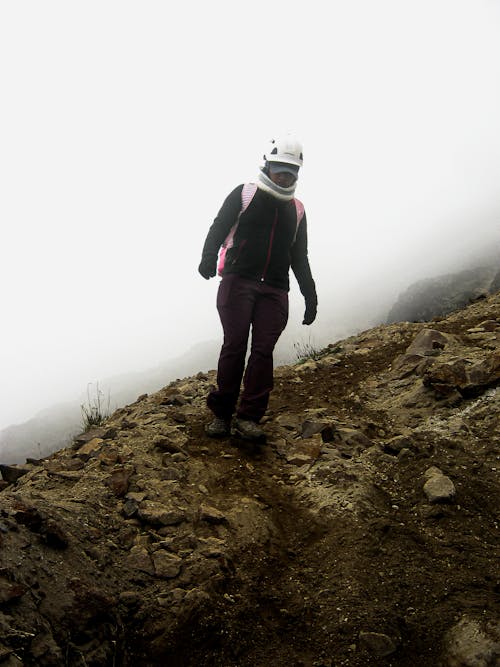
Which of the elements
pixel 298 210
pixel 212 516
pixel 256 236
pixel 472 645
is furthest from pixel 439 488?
pixel 298 210

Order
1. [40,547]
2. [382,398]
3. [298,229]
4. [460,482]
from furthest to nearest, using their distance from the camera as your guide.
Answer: [382,398] < [298,229] < [460,482] < [40,547]

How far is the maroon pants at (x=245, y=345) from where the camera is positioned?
4195 mm

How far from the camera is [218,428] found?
4254mm

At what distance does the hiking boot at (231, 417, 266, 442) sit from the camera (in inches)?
163

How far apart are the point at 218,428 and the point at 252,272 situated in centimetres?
150

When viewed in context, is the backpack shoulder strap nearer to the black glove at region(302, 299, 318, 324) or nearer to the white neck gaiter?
the white neck gaiter

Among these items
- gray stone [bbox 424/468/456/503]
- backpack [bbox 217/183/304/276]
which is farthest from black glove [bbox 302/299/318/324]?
gray stone [bbox 424/468/456/503]

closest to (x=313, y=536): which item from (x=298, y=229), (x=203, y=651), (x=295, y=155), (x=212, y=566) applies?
(x=212, y=566)

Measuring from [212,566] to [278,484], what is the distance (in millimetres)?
1114

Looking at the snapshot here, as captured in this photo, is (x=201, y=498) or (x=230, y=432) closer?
(x=201, y=498)

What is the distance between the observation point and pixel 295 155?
13.7 ft

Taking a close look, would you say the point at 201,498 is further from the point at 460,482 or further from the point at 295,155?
the point at 295,155

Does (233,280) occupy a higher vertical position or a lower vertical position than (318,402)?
higher

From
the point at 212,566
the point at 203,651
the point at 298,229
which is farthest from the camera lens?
the point at 298,229
